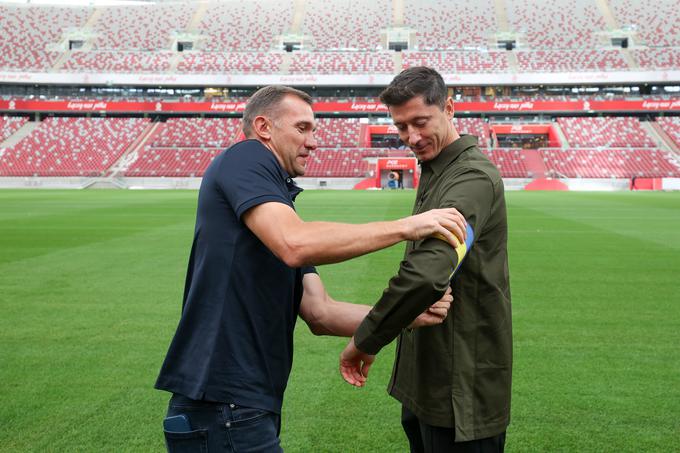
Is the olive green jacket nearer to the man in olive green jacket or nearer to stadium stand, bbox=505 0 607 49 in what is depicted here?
the man in olive green jacket

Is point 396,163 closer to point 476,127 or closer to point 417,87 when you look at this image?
point 476,127

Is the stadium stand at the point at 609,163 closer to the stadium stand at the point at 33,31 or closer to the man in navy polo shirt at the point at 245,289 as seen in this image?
the man in navy polo shirt at the point at 245,289

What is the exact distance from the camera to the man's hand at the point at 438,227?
220cm

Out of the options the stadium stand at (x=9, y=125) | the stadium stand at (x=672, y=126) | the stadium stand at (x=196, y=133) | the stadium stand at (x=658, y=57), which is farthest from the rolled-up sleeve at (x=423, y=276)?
the stadium stand at (x=658, y=57)

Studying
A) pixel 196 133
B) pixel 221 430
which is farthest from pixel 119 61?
pixel 221 430

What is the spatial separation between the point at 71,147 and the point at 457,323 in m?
67.2

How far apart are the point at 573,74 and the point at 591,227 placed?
181 feet

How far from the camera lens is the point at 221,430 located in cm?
236

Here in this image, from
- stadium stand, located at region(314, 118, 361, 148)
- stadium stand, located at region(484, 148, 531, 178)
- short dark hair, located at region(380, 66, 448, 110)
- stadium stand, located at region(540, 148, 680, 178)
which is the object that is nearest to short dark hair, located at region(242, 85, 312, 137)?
short dark hair, located at region(380, 66, 448, 110)

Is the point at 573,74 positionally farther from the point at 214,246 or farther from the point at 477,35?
the point at 214,246

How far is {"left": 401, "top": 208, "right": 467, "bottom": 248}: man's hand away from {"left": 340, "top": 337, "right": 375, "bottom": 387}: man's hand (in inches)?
24.2

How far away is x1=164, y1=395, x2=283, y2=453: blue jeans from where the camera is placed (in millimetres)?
2361

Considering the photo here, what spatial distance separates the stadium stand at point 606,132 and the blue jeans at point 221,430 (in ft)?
212

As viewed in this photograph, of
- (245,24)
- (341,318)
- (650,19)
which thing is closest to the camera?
(341,318)
